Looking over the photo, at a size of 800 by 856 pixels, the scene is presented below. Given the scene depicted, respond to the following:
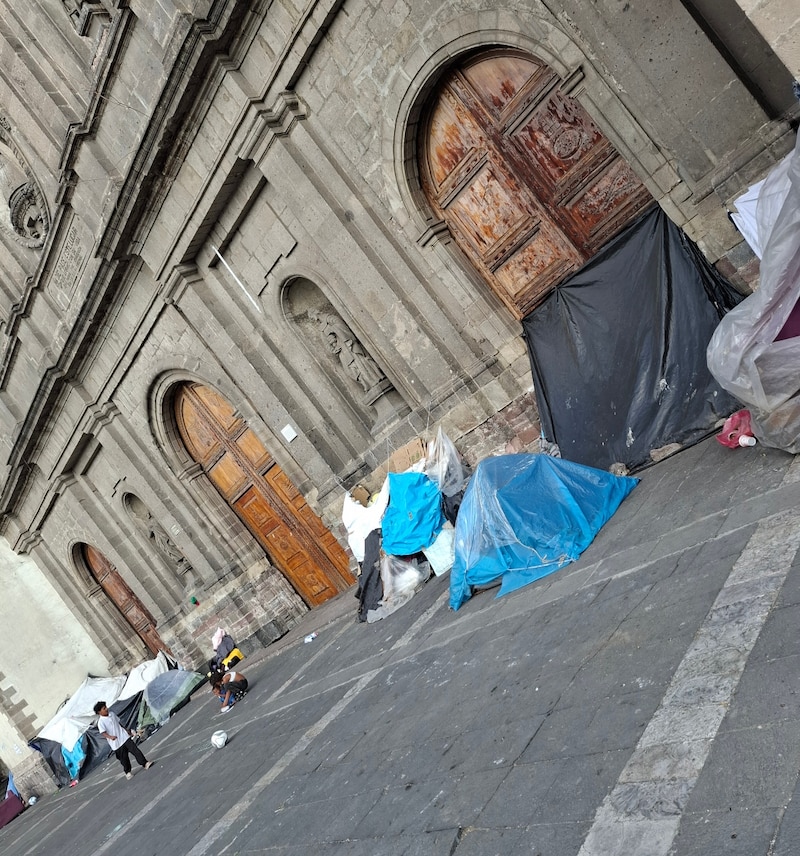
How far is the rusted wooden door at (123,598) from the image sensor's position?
19812 millimetres

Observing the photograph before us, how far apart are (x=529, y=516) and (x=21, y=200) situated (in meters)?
13.9

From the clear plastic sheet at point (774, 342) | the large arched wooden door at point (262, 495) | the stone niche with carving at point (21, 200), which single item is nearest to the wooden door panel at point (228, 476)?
the large arched wooden door at point (262, 495)

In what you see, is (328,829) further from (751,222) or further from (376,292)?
(376,292)

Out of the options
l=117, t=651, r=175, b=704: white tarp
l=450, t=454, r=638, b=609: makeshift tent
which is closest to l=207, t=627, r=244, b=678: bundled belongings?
l=117, t=651, r=175, b=704: white tarp

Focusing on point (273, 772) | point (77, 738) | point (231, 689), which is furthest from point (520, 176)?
point (77, 738)

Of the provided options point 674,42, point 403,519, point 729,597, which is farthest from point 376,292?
point 729,597

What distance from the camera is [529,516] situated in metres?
6.91

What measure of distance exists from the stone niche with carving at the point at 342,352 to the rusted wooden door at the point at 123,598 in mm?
10497

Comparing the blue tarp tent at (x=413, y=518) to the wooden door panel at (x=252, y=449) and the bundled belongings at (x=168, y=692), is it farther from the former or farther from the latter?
the bundled belongings at (x=168, y=692)

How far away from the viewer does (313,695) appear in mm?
8016

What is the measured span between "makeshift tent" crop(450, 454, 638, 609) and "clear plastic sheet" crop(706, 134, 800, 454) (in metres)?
1.77

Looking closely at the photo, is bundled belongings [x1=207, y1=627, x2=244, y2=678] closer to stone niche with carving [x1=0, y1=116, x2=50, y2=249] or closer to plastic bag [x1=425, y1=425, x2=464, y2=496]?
plastic bag [x1=425, y1=425, x2=464, y2=496]

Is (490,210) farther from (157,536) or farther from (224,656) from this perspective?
(157,536)

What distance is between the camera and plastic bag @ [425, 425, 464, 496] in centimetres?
975
